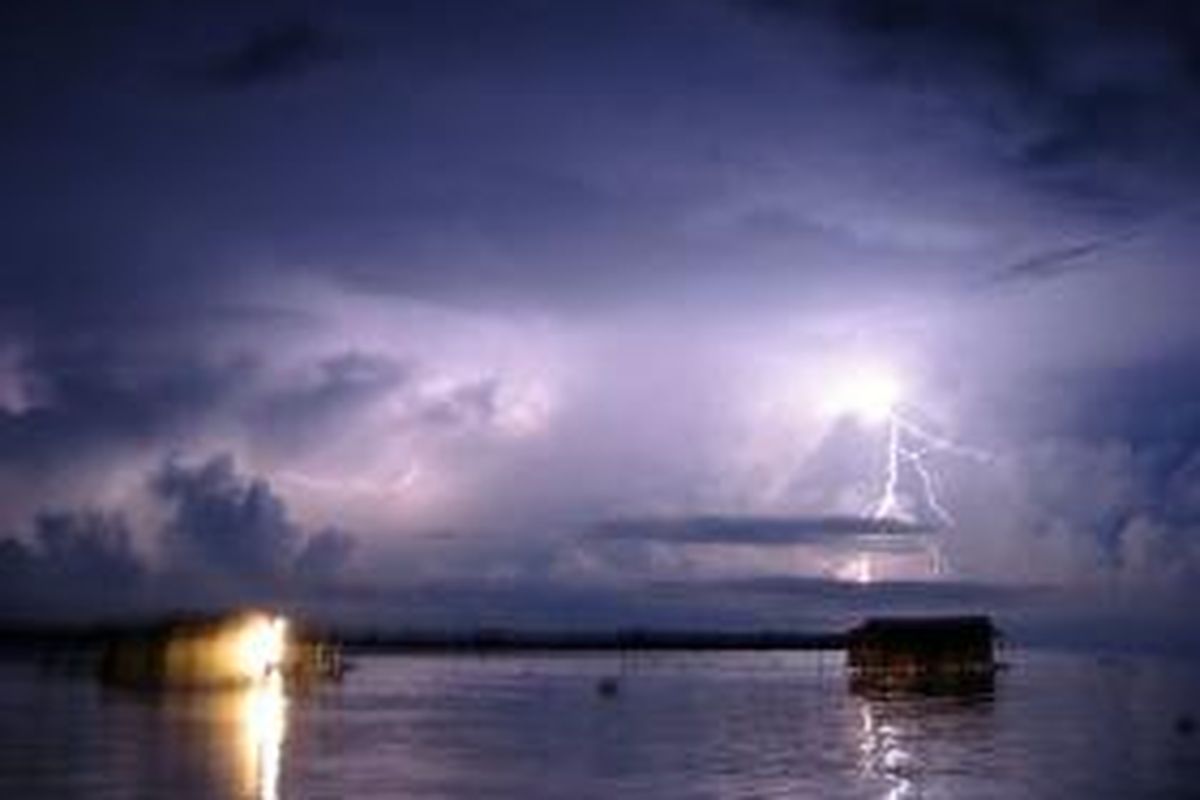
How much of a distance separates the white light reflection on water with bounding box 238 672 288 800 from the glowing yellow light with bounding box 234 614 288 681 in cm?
446

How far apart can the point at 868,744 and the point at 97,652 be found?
14038 centimetres

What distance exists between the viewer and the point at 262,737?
6769cm

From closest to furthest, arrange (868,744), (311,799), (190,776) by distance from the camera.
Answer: (311,799), (190,776), (868,744)

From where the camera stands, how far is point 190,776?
2053 inches

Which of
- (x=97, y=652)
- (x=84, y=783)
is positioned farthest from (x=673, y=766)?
(x=97, y=652)

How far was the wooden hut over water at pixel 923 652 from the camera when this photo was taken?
13438 centimetres

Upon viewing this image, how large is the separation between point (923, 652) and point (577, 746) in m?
70.8

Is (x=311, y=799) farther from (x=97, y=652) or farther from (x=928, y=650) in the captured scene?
(x=97, y=652)

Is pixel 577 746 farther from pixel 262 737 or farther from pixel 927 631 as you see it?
pixel 927 631

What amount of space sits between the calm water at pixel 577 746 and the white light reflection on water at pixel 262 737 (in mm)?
160

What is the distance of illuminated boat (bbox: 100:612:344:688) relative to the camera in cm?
11288

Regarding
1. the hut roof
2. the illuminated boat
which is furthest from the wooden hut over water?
the illuminated boat

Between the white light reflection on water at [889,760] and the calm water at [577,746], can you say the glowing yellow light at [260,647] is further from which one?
the white light reflection on water at [889,760]

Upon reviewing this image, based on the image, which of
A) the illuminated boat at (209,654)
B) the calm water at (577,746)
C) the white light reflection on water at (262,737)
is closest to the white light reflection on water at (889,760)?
the calm water at (577,746)
